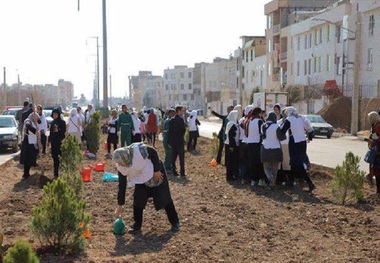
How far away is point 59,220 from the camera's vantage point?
21.5ft

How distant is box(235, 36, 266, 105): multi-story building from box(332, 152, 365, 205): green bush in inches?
2326

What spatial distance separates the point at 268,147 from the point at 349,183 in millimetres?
1940

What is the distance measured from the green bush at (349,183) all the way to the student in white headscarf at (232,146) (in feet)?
10.8

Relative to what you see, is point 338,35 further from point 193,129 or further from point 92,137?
point 92,137

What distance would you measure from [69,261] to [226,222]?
9.65ft

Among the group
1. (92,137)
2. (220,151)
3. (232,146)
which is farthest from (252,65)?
(232,146)

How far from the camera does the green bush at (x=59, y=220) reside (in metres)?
6.55

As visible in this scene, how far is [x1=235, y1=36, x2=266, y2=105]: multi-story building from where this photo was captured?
71375mm

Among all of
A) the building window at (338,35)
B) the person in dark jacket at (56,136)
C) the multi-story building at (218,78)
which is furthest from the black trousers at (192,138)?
the multi-story building at (218,78)

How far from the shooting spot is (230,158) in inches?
520

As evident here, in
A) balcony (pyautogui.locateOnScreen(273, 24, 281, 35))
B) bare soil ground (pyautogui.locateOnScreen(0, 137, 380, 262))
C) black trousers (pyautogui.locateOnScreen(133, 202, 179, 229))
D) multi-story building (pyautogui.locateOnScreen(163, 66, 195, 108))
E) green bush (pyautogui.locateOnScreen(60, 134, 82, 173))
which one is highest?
balcony (pyautogui.locateOnScreen(273, 24, 281, 35))

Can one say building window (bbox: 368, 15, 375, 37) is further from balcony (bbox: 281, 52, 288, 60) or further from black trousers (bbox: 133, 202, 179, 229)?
black trousers (bbox: 133, 202, 179, 229)

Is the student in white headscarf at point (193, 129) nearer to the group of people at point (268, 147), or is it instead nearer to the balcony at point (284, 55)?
the group of people at point (268, 147)

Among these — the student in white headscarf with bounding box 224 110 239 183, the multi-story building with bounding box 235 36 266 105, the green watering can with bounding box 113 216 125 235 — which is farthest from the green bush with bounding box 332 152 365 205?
the multi-story building with bounding box 235 36 266 105
